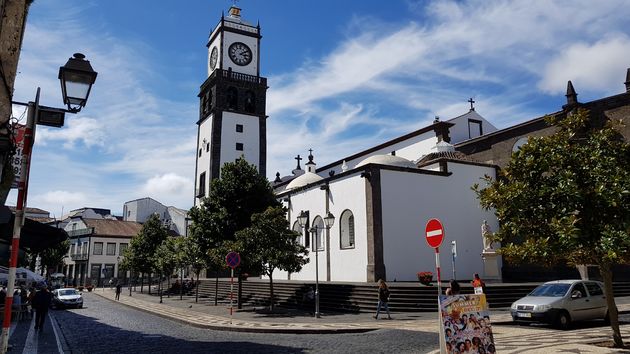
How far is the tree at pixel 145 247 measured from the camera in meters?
44.1

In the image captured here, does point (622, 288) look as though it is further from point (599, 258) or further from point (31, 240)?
point (31, 240)

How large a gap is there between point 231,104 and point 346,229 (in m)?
24.9

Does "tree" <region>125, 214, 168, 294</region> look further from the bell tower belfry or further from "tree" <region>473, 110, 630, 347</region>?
"tree" <region>473, 110, 630, 347</region>

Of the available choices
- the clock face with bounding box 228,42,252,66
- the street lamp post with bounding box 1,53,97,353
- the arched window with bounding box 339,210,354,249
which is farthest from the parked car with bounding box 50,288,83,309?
the clock face with bounding box 228,42,252,66

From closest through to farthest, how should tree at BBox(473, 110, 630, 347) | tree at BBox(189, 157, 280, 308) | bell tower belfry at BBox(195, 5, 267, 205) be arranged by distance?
1. tree at BBox(473, 110, 630, 347)
2. tree at BBox(189, 157, 280, 308)
3. bell tower belfry at BBox(195, 5, 267, 205)

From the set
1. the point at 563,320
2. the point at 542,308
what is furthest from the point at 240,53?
the point at 563,320

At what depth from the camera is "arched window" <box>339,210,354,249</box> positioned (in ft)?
95.9

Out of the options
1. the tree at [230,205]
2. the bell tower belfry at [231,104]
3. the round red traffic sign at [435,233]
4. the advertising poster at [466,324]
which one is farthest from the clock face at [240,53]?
the advertising poster at [466,324]

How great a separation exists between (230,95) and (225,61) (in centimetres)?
371

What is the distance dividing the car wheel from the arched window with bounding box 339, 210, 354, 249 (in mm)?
15387

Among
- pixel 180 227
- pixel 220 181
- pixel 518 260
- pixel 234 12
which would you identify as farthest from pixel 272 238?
pixel 180 227

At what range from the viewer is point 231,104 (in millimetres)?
49219

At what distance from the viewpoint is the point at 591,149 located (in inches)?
422

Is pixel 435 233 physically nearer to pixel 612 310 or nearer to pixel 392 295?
pixel 612 310
